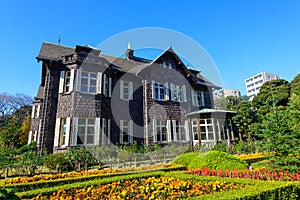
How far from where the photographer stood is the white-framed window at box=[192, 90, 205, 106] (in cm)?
2035

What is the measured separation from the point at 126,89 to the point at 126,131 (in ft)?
13.2

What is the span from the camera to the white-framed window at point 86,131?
13.2 metres

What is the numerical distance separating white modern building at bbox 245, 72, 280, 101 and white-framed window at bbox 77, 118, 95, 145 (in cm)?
9336

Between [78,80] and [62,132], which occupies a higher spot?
[78,80]

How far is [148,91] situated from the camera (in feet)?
56.1

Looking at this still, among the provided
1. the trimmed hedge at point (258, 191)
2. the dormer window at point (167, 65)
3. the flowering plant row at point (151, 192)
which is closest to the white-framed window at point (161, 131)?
the dormer window at point (167, 65)

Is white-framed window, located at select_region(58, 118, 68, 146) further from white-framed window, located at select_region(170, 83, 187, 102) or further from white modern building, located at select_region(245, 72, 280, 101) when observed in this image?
white modern building, located at select_region(245, 72, 280, 101)

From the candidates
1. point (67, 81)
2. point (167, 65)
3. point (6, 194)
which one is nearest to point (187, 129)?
point (167, 65)

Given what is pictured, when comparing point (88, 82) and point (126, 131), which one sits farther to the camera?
point (126, 131)

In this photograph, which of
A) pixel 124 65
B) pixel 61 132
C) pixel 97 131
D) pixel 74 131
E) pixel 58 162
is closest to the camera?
pixel 58 162

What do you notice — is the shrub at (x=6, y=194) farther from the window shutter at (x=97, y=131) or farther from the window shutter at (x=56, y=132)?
the window shutter at (x=56, y=132)

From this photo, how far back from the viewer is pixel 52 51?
15805 mm

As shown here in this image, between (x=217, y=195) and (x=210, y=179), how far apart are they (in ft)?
6.28

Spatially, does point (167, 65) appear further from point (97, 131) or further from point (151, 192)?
point (151, 192)
